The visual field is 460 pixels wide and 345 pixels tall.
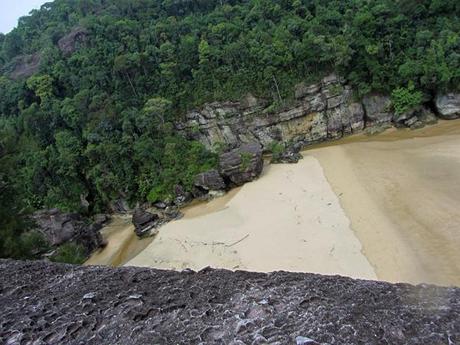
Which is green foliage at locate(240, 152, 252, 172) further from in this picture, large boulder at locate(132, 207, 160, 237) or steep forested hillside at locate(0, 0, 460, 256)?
large boulder at locate(132, 207, 160, 237)

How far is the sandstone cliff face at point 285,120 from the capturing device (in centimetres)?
2780

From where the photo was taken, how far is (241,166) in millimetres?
22359

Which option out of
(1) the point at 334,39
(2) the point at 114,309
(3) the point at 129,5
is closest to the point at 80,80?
(3) the point at 129,5

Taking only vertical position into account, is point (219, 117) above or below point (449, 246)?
above

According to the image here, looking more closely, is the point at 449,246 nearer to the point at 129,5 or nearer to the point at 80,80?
Result: the point at 80,80

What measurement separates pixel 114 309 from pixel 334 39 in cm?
2755

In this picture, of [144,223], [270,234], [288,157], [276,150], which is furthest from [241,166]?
[270,234]

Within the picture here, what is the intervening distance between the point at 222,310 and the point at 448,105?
87.6ft

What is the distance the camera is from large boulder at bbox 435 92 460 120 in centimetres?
2475

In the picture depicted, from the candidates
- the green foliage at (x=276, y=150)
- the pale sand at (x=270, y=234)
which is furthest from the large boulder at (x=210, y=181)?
the green foliage at (x=276, y=150)

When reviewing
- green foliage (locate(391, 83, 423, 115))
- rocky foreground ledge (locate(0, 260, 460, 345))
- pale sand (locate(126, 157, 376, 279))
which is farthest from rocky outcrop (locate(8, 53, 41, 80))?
rocky foreground ledge (locate(0, 260, 460, 345))

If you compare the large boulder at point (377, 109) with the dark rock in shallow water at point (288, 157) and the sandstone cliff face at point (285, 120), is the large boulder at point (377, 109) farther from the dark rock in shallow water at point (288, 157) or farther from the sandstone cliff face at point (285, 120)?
the dark rock in shallow water at point (288, 157)

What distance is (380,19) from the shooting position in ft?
89.7

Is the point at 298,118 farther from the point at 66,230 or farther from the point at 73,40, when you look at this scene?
the point at 73,40
